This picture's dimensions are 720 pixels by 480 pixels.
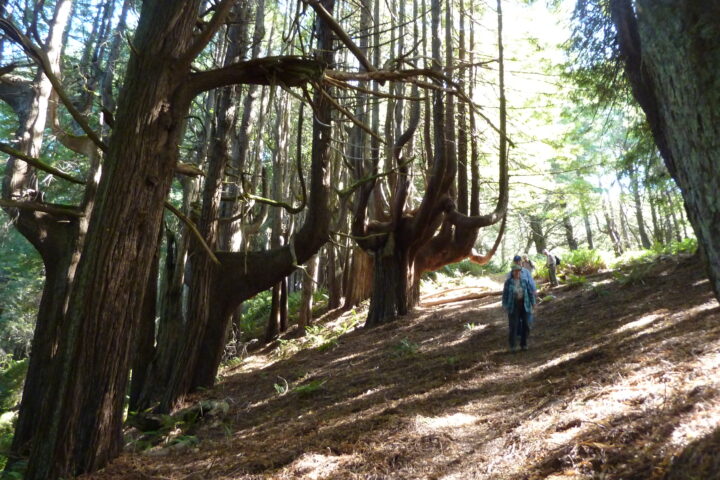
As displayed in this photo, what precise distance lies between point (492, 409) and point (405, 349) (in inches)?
147

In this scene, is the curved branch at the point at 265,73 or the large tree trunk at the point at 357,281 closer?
the curved branch at the point at 265,73

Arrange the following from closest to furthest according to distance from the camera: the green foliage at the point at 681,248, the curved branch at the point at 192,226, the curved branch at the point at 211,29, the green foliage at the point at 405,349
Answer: the curved branch at the point at 211,29, the curved branch at the point at 192,226, the green foliage at the point at 405,349, the green foliage at the point at 681,248

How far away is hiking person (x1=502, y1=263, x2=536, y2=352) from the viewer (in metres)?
7.84

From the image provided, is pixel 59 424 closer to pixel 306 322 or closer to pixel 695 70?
pixel 695 70

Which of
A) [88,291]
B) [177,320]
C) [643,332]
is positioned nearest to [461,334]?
[643,332]

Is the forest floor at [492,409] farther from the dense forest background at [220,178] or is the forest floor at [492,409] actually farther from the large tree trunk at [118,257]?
the dense forest background at [220,178]

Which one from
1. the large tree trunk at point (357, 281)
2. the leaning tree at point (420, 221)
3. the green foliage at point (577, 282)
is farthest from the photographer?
the large tree trunk at point (357, 281)

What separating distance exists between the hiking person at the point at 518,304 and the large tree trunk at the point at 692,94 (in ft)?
18.2

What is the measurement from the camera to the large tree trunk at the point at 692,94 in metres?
2.24

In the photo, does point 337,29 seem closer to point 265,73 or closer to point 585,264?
point 265,73

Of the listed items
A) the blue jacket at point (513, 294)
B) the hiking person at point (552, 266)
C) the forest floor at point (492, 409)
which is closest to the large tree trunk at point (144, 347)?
the forest floor at point (492, 409)

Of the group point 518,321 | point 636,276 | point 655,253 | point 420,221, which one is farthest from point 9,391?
point 655,253

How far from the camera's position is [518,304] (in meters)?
7.95

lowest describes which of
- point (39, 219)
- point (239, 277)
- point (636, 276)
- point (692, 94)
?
point (636, 276)
